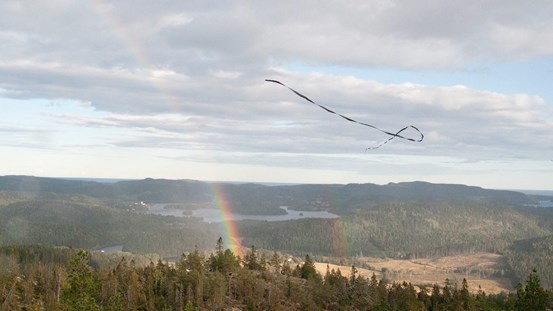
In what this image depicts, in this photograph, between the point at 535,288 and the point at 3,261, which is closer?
the point at 535,288

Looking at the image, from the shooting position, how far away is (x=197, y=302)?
106688mm

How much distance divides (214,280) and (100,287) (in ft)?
77.5

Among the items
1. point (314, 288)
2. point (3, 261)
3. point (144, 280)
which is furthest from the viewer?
point (3, 261)

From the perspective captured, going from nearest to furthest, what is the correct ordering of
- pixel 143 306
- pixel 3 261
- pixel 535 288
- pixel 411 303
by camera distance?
pixel 535 288
pixel 143 306
pixel 411 303
pixel 3 261

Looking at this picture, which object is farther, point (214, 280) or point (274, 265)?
point (274, 265)

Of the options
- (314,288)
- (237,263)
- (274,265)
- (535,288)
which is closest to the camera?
(535,288)

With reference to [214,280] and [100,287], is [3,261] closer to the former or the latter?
[100,287]

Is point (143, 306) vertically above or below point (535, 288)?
below

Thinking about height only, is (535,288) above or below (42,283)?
above

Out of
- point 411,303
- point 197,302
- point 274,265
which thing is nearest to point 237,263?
point 274,265

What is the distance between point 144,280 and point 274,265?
45.5 meters

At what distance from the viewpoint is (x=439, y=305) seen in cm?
11981

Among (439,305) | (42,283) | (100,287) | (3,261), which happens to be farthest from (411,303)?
(3,261)

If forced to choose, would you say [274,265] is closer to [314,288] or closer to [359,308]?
[314,288]
